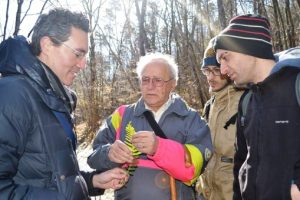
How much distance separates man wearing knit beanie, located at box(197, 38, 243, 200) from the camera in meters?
3.22

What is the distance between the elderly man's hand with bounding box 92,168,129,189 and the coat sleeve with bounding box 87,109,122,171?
0.22 feet

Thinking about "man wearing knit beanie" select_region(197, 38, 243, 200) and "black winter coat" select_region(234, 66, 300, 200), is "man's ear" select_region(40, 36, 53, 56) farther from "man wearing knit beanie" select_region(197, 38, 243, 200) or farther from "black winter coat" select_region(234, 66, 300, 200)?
"man wearing knit beanie" select_region(197, 38, 243, 200)

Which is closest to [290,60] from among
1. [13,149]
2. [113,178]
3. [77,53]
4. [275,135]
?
[275,135]

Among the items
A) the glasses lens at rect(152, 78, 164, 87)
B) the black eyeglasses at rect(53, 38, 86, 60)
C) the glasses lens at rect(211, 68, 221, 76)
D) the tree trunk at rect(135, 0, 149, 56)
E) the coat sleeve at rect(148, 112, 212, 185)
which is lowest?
the coat sleeve at rect(148, 112, 212, 185)

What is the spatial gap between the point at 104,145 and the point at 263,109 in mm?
1185

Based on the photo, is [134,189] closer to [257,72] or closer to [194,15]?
[257,72]

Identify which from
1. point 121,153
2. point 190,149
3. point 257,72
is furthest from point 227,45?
point 121,153

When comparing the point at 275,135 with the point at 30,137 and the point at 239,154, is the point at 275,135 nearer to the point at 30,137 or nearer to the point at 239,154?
the point at 239,154

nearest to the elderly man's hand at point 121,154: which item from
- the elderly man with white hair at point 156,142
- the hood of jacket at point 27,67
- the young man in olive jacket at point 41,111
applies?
the elderly man with white hair at point 156,142

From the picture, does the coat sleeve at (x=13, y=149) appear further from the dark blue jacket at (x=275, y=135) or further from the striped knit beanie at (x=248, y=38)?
the striped knit beanie at (x=248, y=38)

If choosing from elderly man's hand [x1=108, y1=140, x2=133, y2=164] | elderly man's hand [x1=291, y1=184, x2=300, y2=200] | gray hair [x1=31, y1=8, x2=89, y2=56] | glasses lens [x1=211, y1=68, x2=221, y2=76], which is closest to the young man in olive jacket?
gray hair [x1=31, y1=8, x2=89, y2=56]

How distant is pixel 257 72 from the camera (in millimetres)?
2463

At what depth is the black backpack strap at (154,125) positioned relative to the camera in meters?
2.61

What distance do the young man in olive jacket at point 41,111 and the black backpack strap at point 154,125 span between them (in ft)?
2.25
